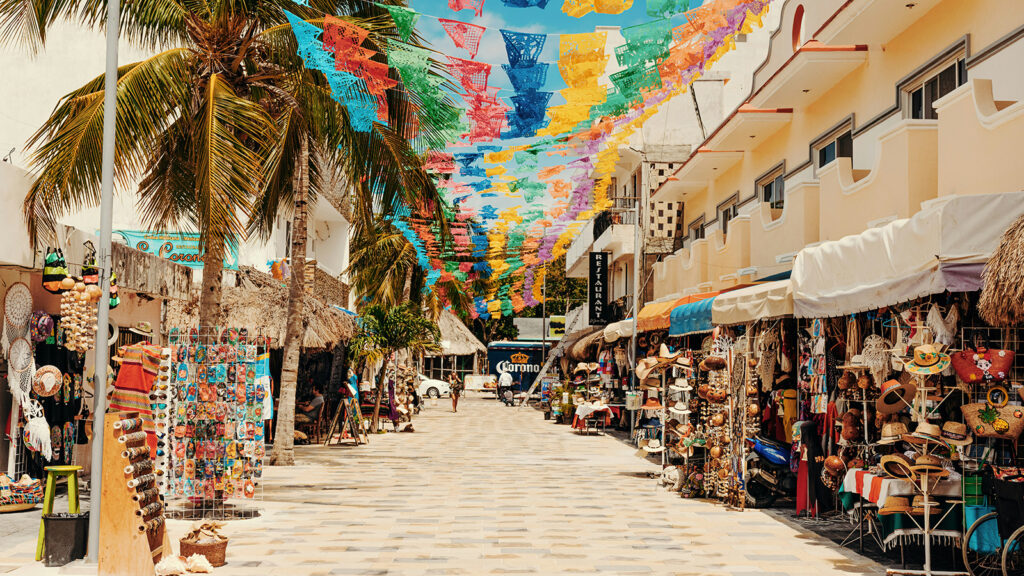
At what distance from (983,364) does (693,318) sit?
8.25 m

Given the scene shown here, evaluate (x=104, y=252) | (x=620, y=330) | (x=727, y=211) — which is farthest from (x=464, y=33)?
(x=620, y=330)

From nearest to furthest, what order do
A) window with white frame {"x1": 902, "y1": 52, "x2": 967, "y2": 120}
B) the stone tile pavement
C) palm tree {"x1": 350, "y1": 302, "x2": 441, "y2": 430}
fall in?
the stone tile pavement → window with white frame {"x1": 902, "y1": 52, "x2": 967, "y2": 120} → palm tree {"x1": 350, "y1": 302, "x2": 441, "y2": 430}

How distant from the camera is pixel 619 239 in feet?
114

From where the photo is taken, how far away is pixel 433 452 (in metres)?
21.9

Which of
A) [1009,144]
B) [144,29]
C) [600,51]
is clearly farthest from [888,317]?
[144,29]

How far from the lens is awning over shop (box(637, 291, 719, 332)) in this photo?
19.4 metres

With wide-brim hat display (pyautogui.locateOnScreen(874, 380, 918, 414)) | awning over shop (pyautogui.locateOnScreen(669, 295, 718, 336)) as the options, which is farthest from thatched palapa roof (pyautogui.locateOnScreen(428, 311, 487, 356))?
wide-brim hat display (pyautogui.locateOnScreen(874, 380, 918, 414))

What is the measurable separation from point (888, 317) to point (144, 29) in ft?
34.7

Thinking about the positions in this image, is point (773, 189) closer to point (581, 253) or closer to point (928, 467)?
point (928, 467)

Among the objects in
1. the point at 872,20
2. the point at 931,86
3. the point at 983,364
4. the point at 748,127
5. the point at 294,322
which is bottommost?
the point at 983,364

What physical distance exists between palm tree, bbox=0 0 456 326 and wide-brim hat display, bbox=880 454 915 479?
299 inches

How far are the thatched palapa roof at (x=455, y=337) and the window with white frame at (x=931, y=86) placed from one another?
37353mm

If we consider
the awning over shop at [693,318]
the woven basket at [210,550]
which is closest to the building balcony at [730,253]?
the awning over shop at [693,318]

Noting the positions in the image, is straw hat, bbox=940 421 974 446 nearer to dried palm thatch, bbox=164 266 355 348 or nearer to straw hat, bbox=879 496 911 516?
straw hat, bbox=879 496 911 516
